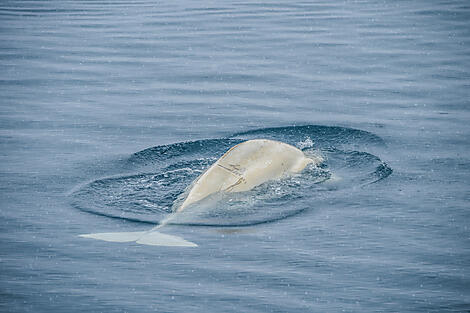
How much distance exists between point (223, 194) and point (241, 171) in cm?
79

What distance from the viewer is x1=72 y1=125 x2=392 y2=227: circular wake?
15133 millimetres

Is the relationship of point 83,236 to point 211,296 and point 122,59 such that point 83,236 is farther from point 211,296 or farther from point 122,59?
point 122,59

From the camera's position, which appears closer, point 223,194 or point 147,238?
point 147,238

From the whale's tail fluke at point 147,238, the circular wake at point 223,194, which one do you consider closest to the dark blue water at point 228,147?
the circular wake at point 223,194

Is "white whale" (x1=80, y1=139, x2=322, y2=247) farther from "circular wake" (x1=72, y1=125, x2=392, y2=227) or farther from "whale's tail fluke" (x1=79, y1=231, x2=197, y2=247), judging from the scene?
"circular wake" (x1=72, y1=125, x2=392, y2=227)

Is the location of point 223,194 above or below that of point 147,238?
above

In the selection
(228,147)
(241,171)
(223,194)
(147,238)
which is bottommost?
(147,238)

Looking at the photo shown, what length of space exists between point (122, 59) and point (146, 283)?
16793mm

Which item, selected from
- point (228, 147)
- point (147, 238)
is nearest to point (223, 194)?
point (147, 238)

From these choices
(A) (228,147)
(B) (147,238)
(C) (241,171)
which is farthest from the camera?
(A) (228,147)

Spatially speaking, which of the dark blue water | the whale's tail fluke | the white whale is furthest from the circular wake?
the whale's tail fluke

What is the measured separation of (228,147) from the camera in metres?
19.2

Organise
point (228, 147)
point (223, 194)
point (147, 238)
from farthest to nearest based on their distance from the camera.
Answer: point (228, 147)
point (223, 194)
point (147, 238)

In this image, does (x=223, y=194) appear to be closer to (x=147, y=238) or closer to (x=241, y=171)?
(x=241, y=171)
